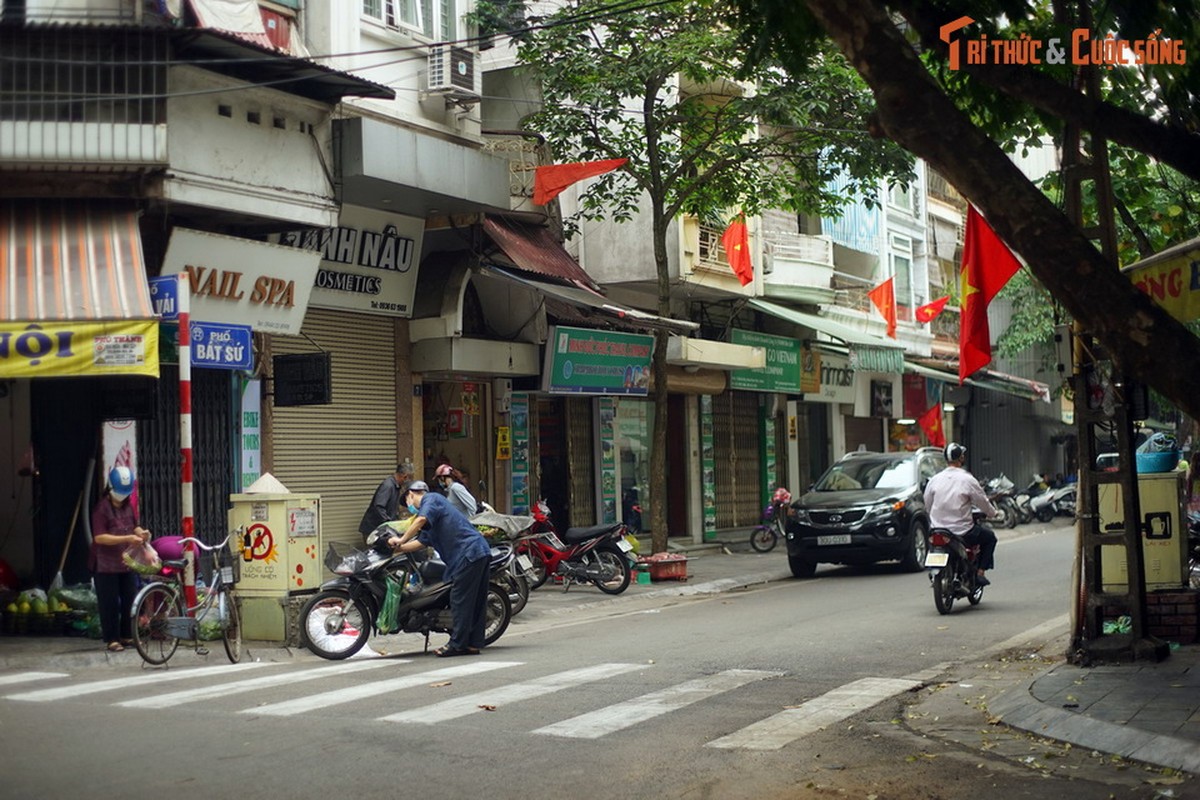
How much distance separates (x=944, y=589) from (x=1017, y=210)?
27.7ft

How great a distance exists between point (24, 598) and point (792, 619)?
786 cm

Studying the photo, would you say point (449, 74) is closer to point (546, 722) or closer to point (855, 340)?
point (546, 722)

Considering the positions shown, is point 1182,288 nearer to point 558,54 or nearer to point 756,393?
point 558,54

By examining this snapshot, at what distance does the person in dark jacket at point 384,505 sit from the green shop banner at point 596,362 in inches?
148

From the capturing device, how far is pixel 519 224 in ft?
69.8

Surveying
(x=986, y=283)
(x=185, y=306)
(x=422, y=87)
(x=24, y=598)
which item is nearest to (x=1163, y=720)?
(x=986, y=283)

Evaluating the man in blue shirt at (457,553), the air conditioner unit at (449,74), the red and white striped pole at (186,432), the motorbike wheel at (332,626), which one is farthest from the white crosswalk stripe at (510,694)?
the air conditioner unit at (449,74)

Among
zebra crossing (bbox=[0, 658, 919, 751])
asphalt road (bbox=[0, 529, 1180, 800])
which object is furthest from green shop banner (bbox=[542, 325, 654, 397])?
zebra crossing (bbox=[0, 658, 919, 751])

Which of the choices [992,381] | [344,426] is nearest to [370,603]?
[344,426]

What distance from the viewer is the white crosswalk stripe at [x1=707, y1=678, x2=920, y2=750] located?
7992 mm

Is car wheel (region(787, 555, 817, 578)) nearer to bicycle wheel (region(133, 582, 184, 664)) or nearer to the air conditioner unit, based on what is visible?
the air conditioner unit

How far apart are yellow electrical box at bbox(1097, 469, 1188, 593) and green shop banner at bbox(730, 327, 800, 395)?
16148mm

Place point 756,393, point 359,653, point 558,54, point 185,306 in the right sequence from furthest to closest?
point 756,393, point 558,54, point 185,306, point 359,653

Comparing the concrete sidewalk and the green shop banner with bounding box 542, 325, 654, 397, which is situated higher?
the green shop banner with bounding box 542, 325, 654, 397
